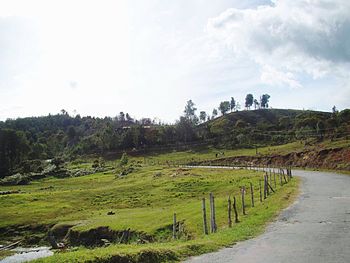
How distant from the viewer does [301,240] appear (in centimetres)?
2180

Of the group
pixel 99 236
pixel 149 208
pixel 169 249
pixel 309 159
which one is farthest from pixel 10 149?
pixel 169 249

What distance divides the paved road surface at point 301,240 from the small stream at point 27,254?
86.7 feet

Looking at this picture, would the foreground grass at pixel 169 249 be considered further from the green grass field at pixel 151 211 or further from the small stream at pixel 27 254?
the small stream at pixel 27 254

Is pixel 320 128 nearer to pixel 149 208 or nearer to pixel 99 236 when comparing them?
pixel 149 208

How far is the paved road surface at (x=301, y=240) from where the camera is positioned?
59.5 feet

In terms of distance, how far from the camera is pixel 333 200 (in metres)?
37.9

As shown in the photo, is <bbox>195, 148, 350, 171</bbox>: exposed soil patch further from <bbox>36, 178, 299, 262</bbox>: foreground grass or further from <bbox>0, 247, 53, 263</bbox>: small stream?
<bbox>0, 247, 53, 263</bbox>: small stream

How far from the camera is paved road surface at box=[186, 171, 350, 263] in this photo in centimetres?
1814

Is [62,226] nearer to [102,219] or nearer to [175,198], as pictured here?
[102,219]

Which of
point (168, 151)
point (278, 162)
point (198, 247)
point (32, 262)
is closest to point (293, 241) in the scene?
point (198, 247)

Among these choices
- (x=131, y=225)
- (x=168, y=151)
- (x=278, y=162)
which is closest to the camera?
(x=131, y=225)

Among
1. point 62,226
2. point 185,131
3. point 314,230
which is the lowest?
point 62,226

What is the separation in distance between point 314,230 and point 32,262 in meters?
16.5

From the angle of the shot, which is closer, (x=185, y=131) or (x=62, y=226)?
(x=62, y=226)
